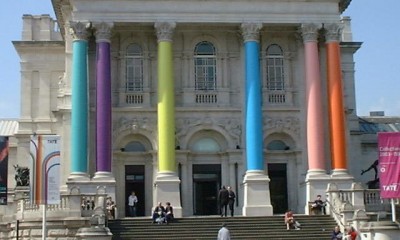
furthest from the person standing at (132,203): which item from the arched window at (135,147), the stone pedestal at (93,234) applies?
the stone pedestal at (93,234)

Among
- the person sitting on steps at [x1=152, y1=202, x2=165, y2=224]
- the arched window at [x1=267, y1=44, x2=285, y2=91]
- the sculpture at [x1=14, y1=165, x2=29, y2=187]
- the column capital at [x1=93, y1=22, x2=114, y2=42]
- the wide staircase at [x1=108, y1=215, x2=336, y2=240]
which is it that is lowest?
the wide staircase at [x1=108, y1=215, x2=336, y2=240]

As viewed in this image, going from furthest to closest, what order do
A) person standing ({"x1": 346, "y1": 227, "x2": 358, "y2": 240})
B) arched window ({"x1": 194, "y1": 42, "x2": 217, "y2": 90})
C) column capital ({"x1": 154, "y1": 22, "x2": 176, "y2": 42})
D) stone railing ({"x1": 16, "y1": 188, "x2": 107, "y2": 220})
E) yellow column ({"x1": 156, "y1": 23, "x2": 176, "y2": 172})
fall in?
arched window ({"x1": 194, "y1": 42, "x2": 217, "y2": 90}), column capital ({"x1": 154, "y1": 22, "x2": 176, "y2": 42}), yellow column ({"x1": 156, "y1": 23, "x2": 176, "y2": 172}), stone railing ({"x1": 16, "y1": 188, "x2": 107, "y2": 220}), person standing ({"x1": 346, "y1": 227, "x2": 358, "y2": 240})

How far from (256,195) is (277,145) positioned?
13.2 ft

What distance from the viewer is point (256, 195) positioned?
39062 mm

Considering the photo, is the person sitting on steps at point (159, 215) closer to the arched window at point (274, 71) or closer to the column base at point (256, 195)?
the column base at point (256, 195)

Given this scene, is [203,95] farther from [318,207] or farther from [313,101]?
[318,207]

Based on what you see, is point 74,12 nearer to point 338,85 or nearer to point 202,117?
point 202,117

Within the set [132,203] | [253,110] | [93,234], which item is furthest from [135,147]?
[93,234]

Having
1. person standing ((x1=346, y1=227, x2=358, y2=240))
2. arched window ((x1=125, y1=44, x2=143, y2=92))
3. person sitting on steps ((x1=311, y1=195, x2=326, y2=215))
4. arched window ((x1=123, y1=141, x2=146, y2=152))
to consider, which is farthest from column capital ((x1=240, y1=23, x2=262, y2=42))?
person standing ((x1=346, y1=227, x2=358, y2=240))

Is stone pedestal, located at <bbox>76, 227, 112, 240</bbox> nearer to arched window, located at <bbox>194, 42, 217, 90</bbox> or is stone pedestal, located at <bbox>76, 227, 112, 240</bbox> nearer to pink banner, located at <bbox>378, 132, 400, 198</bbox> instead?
pink banner, located at <bbox>378, 132, 400, 198</bbox>

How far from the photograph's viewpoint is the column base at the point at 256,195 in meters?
38.7

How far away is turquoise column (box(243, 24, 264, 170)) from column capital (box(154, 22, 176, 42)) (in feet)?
12.4

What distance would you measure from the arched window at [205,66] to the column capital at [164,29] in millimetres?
2413

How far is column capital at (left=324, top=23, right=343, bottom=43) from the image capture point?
4119 centimetres
